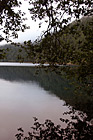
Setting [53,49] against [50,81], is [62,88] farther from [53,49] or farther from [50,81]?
[53,49]

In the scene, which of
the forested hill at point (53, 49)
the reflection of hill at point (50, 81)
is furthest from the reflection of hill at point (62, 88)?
the forested hill at point (53, 49)

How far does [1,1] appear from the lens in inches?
227

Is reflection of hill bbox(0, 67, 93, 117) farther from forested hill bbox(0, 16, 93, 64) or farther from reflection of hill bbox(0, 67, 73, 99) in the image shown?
forested hill bbox(0, 16, 93, 64)

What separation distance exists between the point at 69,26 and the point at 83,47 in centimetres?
278

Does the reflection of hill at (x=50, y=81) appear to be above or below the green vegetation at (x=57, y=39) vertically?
below

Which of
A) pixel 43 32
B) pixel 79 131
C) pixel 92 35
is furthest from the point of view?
pixel 79 131

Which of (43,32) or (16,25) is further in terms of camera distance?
(16,25)

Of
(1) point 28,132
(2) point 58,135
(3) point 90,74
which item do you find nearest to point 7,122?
(1) point 28,132

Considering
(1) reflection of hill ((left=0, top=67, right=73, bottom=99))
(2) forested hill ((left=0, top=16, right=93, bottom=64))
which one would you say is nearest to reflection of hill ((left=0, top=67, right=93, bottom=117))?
(1) reflection of hill ((left=0, top=67, right=73, bottom=99))

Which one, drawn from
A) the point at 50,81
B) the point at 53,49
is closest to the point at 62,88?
the point at 50,81

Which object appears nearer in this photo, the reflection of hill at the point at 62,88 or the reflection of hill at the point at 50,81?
the reflection of hill at the point at 62,88

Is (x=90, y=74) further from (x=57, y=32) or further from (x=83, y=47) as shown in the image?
(x=57, y=32)

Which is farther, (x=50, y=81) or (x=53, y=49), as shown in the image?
(x=50, y=81)

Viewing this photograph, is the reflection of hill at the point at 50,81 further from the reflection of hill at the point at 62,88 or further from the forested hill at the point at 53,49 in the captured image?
the forested hill at the point at 53,49
